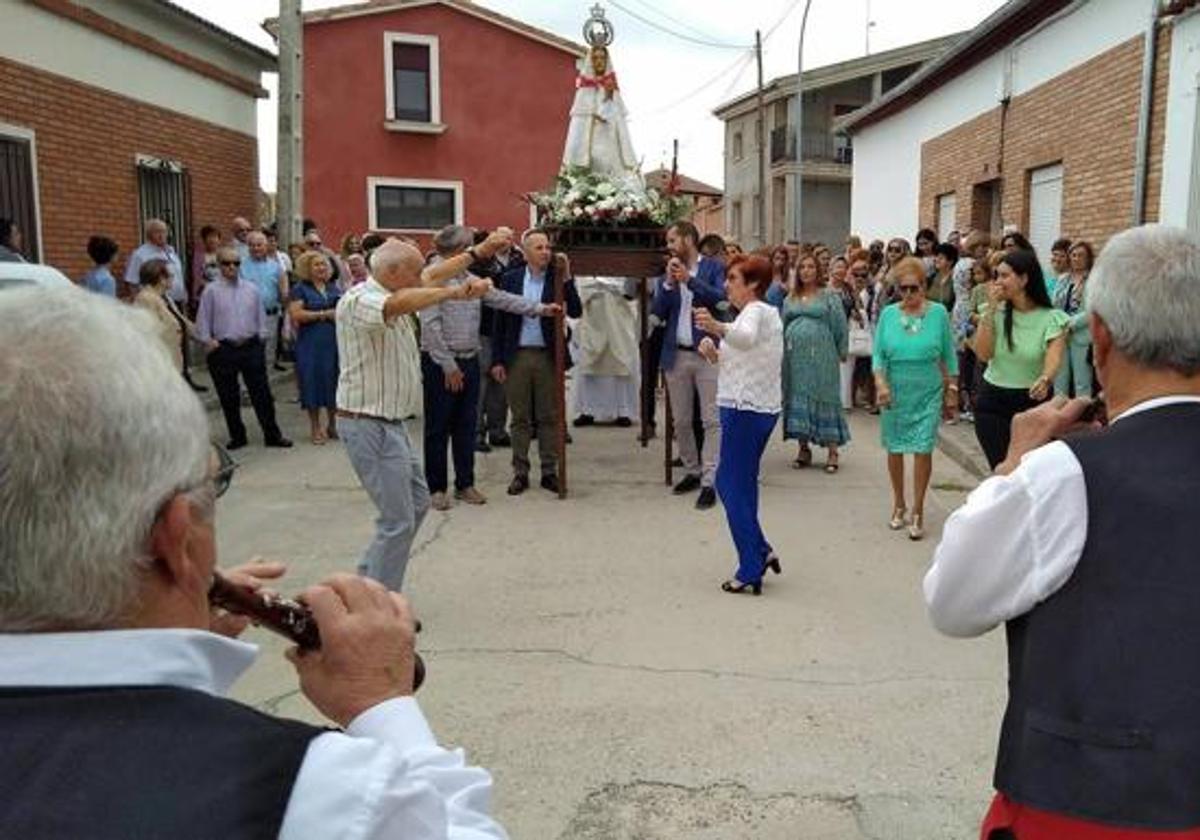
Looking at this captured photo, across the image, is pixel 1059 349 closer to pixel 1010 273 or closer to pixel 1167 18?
pixel 1010 273

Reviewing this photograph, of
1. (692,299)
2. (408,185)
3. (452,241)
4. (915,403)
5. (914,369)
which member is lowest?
(915,403)

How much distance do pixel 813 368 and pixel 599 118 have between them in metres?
2.79

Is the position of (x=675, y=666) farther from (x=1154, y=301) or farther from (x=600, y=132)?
(x=600, y=132)

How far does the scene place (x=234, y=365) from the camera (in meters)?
9.41

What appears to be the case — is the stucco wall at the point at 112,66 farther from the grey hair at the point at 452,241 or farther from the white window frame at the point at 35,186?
the grey hair at the point at 452,241

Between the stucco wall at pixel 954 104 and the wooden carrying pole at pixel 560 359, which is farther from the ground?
the stucco wall at pixel 954 104

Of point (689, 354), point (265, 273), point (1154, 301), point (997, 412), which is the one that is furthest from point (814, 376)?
point (1154, 301)

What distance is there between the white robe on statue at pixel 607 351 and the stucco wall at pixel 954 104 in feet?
16.2

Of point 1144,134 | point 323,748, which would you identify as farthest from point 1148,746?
point 1144,134

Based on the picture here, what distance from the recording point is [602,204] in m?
7.60

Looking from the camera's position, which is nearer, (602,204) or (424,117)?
(602,204)

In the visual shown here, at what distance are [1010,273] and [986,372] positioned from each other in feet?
1.92

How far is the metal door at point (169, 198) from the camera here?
12.4 metres

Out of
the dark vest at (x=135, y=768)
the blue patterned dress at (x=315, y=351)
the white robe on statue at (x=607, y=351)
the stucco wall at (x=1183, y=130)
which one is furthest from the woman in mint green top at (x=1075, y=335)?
the dark vest at (x=135, y=768)
